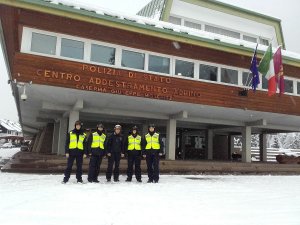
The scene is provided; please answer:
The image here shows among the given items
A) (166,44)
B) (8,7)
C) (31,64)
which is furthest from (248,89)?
(8,7)

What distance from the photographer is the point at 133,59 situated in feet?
49.7

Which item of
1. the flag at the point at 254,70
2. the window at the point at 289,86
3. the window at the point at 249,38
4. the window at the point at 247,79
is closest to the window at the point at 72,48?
the flag at the point at 254,70

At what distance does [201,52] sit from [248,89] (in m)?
3.44

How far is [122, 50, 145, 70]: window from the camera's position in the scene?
49.1ft

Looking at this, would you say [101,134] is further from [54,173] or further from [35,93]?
[35,93]

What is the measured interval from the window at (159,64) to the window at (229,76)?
3.27 meters

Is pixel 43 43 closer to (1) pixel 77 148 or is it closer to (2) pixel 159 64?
(1) pixel 77 148

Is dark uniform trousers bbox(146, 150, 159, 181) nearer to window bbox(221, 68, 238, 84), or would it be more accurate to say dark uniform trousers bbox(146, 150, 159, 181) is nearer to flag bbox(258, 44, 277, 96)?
window bbox(221, 68, 238, 84)

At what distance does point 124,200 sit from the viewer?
7.71m

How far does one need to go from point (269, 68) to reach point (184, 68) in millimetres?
4140

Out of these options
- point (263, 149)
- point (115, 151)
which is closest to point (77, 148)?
point (115, 151)

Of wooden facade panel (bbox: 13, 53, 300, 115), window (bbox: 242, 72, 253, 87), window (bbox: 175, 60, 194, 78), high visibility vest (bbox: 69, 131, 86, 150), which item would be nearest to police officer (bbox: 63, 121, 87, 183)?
high visibility vest (bbox: 69, 131, 86, 150)

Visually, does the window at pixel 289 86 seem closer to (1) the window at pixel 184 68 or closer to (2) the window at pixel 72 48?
(1) the window at pixel 184 68

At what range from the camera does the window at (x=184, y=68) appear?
16203 mm
